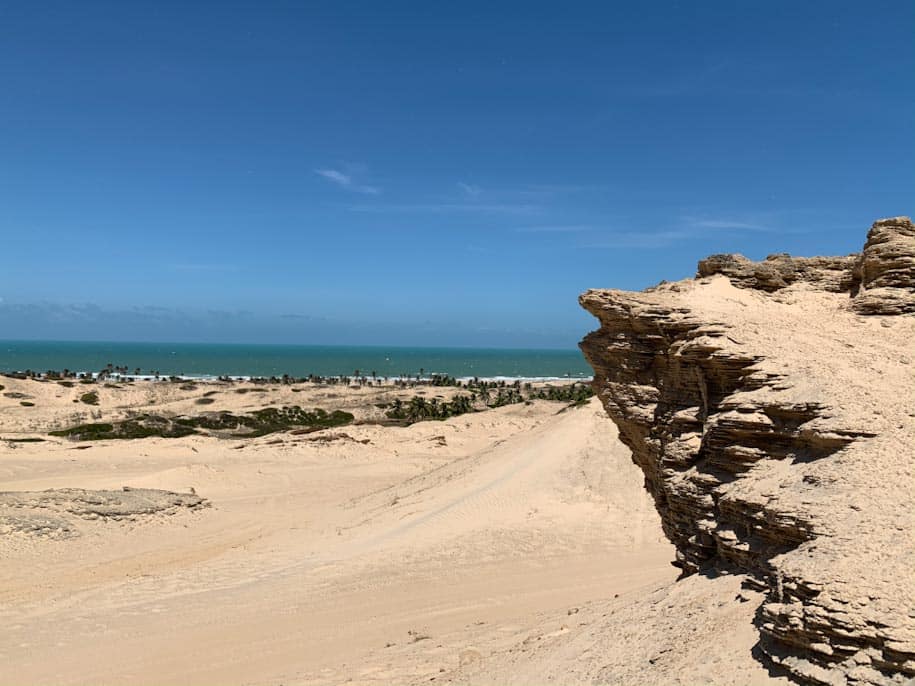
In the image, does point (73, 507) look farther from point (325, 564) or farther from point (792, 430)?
point (792, 430)

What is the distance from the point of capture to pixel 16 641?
13.0 m

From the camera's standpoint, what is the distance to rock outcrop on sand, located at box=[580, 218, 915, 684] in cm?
571

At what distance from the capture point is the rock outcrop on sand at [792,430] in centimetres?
571

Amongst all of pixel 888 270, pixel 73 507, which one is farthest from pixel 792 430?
pixel 73 507

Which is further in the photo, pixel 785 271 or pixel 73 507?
pixel 73 507

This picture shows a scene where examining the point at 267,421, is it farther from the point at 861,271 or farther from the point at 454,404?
the point at 861,271

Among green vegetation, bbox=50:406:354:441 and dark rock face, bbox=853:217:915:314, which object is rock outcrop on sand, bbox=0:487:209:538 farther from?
dark rock face, bbox=853:217:915:314

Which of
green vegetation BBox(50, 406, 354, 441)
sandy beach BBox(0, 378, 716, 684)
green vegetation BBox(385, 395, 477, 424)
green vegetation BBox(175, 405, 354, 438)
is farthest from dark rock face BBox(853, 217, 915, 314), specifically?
green vegetation BBox(385, 395, 477, 424)

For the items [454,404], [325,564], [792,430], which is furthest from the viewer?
[454,404]

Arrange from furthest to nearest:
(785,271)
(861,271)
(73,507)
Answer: (73,507) → (785,271) → (861,271)

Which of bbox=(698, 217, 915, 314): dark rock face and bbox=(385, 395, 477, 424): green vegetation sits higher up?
bbox=(698, 217, 915, 314): dark rock face

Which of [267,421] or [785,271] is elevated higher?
[785,271]

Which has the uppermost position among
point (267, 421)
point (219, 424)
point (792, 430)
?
point (792, 430)

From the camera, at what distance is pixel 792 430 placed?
7.86 meters
